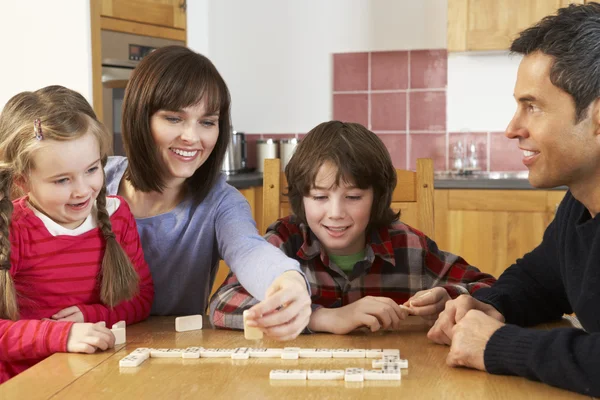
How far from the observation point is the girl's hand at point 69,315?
1582 millimetres

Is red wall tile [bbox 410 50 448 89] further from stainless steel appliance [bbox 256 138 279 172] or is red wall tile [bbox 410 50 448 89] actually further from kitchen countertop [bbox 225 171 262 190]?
kitchen countertop [bbox 225 171 262 190]

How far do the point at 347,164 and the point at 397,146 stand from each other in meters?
2.70

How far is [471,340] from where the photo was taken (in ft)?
4.31

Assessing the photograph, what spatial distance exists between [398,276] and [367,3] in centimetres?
286

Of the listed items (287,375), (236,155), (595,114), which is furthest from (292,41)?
(287,375)

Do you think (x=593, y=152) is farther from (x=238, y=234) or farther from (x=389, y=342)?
(x=238, y=234)

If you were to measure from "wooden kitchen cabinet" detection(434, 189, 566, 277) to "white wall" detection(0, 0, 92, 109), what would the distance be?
5.86 ft

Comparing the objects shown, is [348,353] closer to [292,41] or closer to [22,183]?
[22,183]

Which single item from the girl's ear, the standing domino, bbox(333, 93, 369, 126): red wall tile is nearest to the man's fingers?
the standing domino

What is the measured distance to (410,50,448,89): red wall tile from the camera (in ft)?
14.6

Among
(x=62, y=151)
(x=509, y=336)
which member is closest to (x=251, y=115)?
(x=62, y=151)

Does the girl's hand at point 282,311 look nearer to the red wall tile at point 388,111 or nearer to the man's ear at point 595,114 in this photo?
the man's ear at point 595,114

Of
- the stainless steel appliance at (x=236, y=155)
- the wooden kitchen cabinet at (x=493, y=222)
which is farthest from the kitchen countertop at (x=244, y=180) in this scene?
the wooden kitchen cabinet at (x=493, y=222)

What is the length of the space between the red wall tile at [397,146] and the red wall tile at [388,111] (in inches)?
1.6
